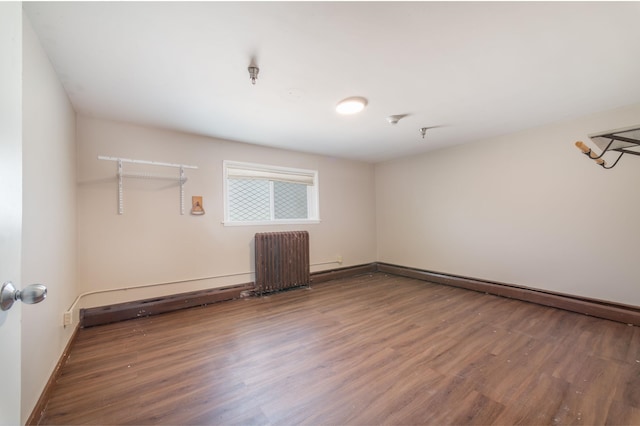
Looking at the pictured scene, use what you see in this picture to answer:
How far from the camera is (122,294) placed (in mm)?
2863

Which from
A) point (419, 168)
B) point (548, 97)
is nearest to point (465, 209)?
point (419, 168)

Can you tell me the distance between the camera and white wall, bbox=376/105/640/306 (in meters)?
2.73

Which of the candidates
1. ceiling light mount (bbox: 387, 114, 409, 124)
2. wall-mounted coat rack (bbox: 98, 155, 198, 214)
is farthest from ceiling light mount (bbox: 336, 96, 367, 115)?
wall-mounted coat rack (bbox: 98, 155, 198, 214)

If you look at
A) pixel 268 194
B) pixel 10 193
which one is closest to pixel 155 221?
pixel 268 194

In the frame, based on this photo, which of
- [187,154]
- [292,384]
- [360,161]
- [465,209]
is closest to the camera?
[292,384]

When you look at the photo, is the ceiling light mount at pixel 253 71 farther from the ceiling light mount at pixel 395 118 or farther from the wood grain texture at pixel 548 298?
the wood grain texture at pixel 548 298

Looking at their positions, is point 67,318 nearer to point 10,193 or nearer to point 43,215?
point 43,215

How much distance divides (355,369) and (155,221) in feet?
9.20

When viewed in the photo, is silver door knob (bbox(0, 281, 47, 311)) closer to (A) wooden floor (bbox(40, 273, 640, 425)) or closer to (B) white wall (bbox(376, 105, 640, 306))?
(A) wooden floor (bbox(40, 273, 640, 425))

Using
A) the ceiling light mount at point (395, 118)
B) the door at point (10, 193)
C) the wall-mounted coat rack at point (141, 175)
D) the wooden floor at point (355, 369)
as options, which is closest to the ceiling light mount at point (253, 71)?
the door at point (10, 193)

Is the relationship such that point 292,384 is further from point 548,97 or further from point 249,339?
point 548,97

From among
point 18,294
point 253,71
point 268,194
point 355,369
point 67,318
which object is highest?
point 253,71

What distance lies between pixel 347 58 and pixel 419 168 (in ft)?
10.7

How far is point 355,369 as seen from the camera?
6.15 feet
